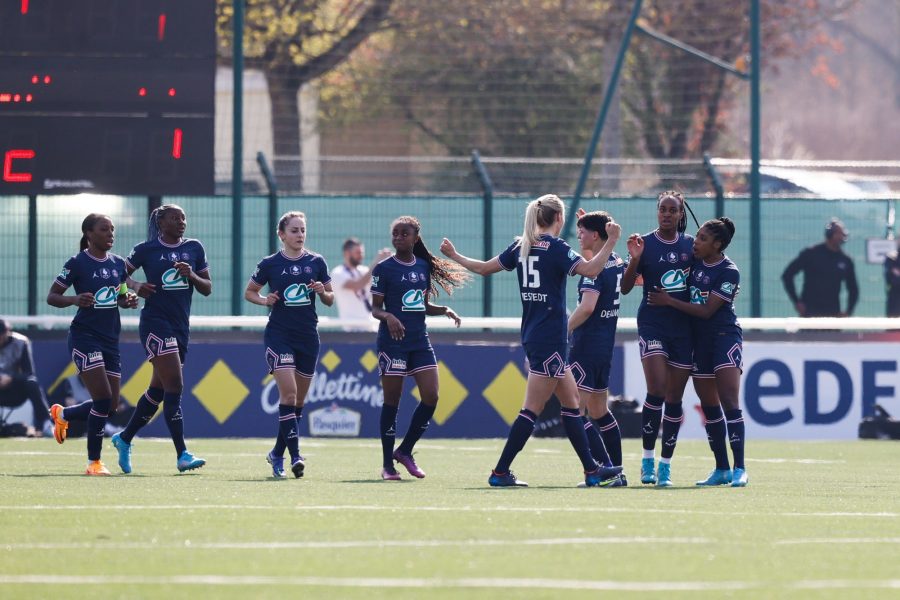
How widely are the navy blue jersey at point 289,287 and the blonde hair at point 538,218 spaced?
6.37ft

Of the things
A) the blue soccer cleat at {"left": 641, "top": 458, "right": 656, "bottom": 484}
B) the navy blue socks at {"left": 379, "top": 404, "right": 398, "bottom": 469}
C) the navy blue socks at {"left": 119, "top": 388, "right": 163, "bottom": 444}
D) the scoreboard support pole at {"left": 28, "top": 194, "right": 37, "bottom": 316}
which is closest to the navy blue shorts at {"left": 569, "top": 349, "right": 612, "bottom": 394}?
the blue soccer cleat at {"left": 641, "top": 458, "right": 656, "bottom": 484}

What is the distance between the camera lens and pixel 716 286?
39.8 ft

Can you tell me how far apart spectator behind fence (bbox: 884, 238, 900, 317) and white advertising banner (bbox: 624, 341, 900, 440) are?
4201 mm

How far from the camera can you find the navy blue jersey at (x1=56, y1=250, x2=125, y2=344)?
1327 cm

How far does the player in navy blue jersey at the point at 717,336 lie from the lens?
476 inches

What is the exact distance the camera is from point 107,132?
1897cm

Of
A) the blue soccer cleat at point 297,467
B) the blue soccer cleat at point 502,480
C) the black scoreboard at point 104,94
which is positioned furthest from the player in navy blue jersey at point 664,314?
the black scoreboard at point 104,94

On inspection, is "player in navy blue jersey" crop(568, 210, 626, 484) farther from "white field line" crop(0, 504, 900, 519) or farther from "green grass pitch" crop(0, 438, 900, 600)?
"white field line" crop(0, 504, 900, 519)

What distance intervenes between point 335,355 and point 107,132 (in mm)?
3324

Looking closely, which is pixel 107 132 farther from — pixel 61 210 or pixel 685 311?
pixel 685 311

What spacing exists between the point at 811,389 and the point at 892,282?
15.6 ft

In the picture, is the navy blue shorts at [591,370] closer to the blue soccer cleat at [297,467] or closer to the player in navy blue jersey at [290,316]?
the player in navy blue jersey at [290,316]

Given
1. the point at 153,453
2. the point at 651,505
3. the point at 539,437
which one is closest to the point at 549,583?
the point at 651,505

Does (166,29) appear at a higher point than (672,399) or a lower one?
higher
